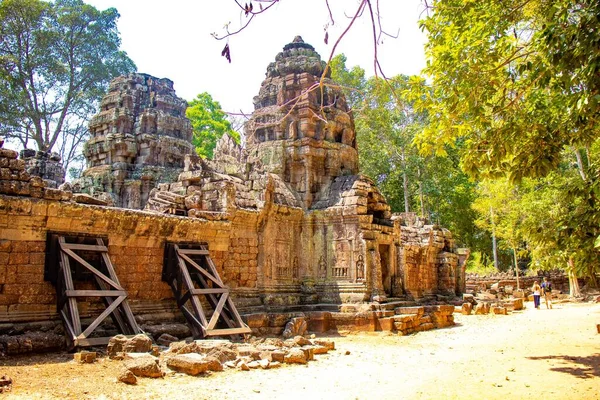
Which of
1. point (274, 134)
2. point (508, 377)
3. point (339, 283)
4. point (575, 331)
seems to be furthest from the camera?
point (274, 134)

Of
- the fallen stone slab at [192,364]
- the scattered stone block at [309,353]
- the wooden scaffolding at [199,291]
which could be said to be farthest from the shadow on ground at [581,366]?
the wooden scaffolding at [199,291]

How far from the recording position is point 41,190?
8.00 m

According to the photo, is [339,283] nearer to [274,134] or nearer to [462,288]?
[274,134]

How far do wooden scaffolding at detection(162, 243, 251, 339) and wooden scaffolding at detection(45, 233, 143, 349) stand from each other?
1.34 meters

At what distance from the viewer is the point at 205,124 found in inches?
1362

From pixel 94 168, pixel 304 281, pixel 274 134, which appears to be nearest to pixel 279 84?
pixel 274 134

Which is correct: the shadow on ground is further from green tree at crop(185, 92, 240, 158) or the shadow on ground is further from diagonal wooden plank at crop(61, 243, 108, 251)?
green tree at crop(185, 92, 240, 158)

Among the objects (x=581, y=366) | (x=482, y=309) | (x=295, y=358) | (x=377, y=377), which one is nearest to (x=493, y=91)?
(x=377, y=377)

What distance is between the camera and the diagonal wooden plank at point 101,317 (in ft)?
24.2

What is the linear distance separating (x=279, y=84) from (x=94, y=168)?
12.1 meters

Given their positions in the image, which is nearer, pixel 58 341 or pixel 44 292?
pixel 58 341

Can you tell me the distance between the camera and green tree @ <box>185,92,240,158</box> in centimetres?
3378

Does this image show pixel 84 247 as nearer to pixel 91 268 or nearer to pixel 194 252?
pixel 91 268

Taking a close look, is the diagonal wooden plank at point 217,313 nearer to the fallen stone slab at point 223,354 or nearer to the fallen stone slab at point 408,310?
the fallen stone slab at point 223,354
